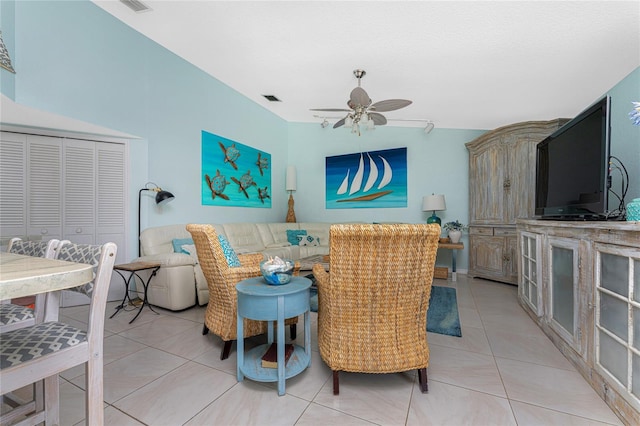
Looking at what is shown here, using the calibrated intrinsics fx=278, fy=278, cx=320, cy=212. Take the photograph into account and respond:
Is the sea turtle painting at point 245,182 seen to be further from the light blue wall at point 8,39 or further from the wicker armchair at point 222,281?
the wicker armchair at point 222,281

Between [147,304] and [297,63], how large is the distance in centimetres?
318

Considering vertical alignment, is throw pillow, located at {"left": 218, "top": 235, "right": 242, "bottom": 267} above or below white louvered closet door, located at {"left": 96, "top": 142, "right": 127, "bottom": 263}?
below

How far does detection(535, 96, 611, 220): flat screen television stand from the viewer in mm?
1709

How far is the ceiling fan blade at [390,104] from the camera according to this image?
2.89m

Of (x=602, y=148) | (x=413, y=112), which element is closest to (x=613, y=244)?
(x=602, y=148)

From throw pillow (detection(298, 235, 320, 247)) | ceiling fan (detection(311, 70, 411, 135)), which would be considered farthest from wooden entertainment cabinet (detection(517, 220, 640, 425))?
throw pillow (detection(298, 235, 320, 247))

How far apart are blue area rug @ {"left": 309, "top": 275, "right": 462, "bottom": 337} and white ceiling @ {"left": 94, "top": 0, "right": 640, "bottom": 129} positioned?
103 inches

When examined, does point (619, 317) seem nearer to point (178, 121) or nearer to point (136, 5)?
point (136, 5)

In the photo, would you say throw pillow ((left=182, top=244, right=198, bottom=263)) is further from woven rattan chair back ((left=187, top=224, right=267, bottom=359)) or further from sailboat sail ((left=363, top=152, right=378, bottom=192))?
sailboat sail ((left=363, top=152, right=378, bottom=192))

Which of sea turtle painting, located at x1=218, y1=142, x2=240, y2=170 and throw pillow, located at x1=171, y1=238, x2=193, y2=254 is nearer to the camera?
throw pillow, located at x1=171, y1=238, x2=193, y2=254

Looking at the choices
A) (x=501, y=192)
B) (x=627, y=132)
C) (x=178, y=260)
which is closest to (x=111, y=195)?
(x=178, y=260)

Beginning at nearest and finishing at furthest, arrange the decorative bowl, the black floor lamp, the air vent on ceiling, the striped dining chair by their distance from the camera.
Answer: the striped dining chair → the decorative bowl → the air vent on ceiling → the black floor lamp

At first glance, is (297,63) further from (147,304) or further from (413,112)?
(147,304)

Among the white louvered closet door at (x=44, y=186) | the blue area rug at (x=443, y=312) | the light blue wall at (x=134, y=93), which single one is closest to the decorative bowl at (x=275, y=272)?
the blue area rug at (x=443, y=312)
